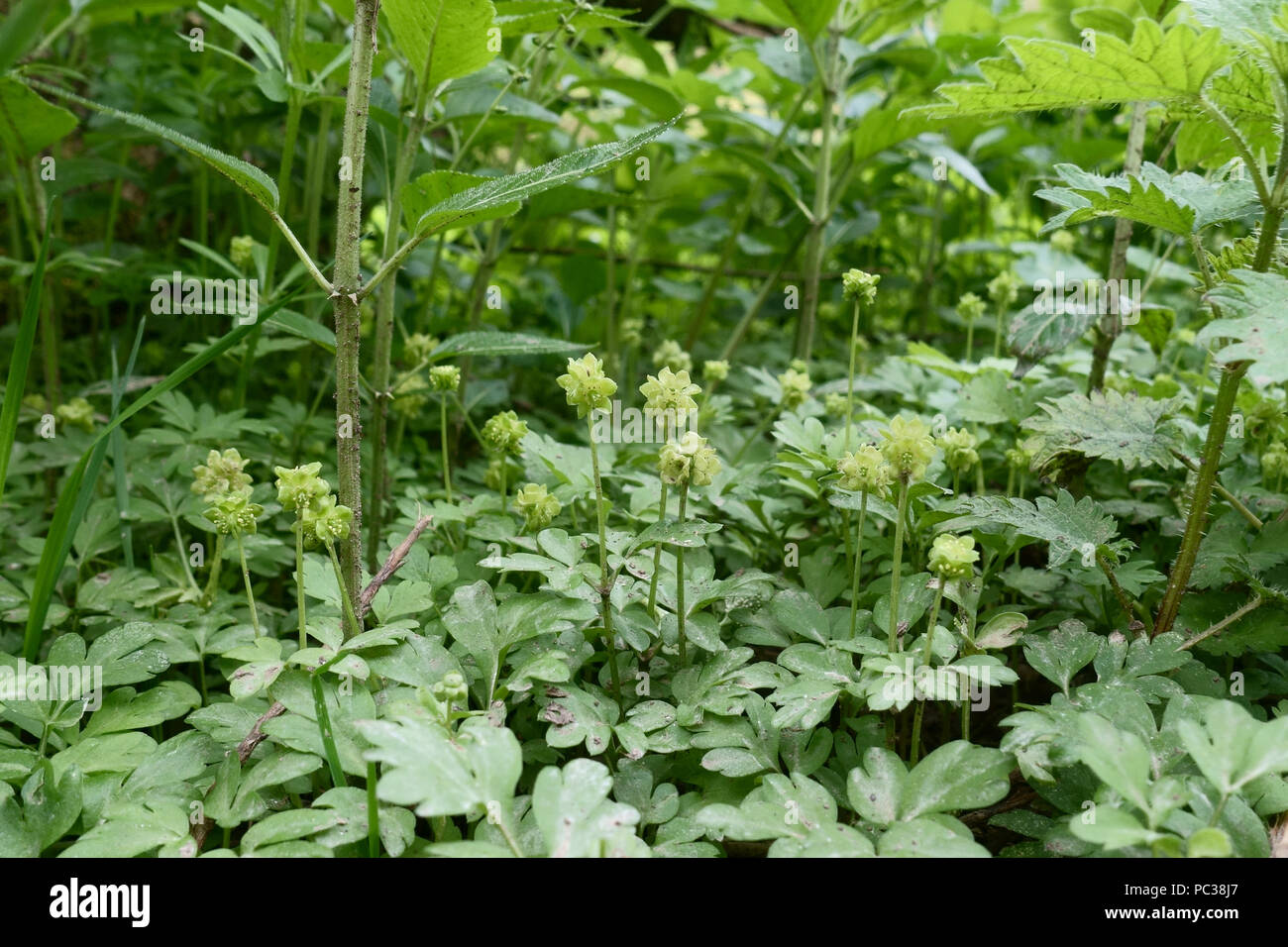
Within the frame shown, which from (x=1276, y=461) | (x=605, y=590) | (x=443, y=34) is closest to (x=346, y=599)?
(x=605, y=590)

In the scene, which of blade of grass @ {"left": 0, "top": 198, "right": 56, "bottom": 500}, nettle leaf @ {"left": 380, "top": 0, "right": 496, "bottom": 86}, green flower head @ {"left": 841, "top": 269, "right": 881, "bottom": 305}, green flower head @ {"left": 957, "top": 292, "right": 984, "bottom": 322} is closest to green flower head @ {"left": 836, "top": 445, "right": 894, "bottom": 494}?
green flower head @ {"left": 841, "top": 269, "right": 881, "bottom": 305}

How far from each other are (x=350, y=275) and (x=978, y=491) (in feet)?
3.42

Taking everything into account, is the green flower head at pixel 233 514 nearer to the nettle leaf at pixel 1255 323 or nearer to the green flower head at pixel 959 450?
the green flower head at pixel 959 450

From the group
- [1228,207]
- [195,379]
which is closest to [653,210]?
[195,379]

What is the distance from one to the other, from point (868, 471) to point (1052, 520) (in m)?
0.29

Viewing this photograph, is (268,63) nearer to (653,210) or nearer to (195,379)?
(195,379)

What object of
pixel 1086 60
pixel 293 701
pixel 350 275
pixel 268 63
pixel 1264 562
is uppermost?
pixel 268 63

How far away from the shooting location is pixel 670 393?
1252 mm

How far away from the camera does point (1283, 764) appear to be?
0.91 m

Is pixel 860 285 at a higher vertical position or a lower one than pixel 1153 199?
lower

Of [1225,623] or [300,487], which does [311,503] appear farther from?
[1225,623]

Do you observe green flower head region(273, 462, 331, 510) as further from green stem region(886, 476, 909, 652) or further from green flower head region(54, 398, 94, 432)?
green flower head region(54, 398, 94, 432)

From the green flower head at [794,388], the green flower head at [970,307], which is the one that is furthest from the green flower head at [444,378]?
the green flower head at [970,307]

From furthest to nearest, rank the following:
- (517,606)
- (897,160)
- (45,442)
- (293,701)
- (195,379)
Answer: (897,160), (195,379), (45,442), (517,606), (293,701)
